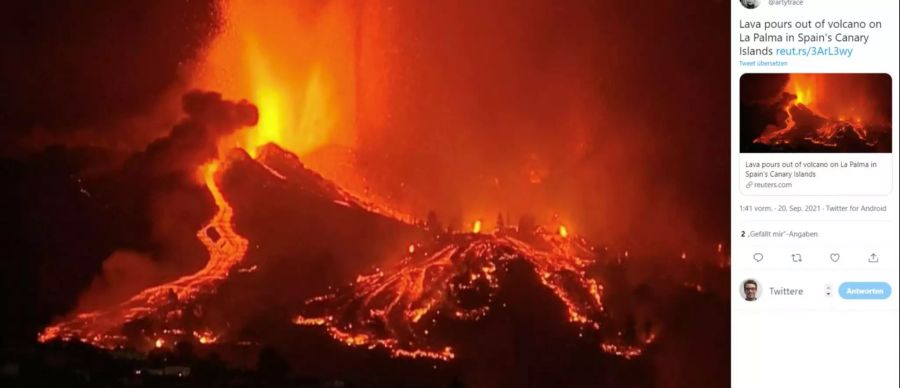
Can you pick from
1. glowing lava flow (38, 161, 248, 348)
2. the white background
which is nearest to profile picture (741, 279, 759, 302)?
the white background

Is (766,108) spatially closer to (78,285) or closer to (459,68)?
(459,68)

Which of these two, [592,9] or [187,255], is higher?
[592,9]

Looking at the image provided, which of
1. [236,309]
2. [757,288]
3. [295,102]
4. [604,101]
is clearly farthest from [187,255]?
[757,288]

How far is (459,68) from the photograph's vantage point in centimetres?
105

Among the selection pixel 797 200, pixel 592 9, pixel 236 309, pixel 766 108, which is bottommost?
pixel 236 309

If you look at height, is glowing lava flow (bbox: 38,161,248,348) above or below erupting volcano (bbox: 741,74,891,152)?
below

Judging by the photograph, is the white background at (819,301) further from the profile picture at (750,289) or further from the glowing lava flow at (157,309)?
the glowing lava flow at (157,309)

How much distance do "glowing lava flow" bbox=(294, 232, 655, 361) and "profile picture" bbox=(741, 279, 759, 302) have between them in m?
0.12

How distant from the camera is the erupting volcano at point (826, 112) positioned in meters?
1.02

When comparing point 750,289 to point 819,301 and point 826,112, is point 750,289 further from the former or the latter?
point 826,112

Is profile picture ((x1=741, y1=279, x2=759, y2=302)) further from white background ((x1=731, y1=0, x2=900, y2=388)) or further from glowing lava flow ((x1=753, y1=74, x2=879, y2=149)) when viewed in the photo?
glowing lava flow ((x1=753, y1=74, x2=879, y2=149))

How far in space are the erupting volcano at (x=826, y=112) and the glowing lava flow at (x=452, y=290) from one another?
0.84 feet

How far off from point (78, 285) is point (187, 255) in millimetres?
134

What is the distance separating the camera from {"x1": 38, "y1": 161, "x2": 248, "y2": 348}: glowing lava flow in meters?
1.02
